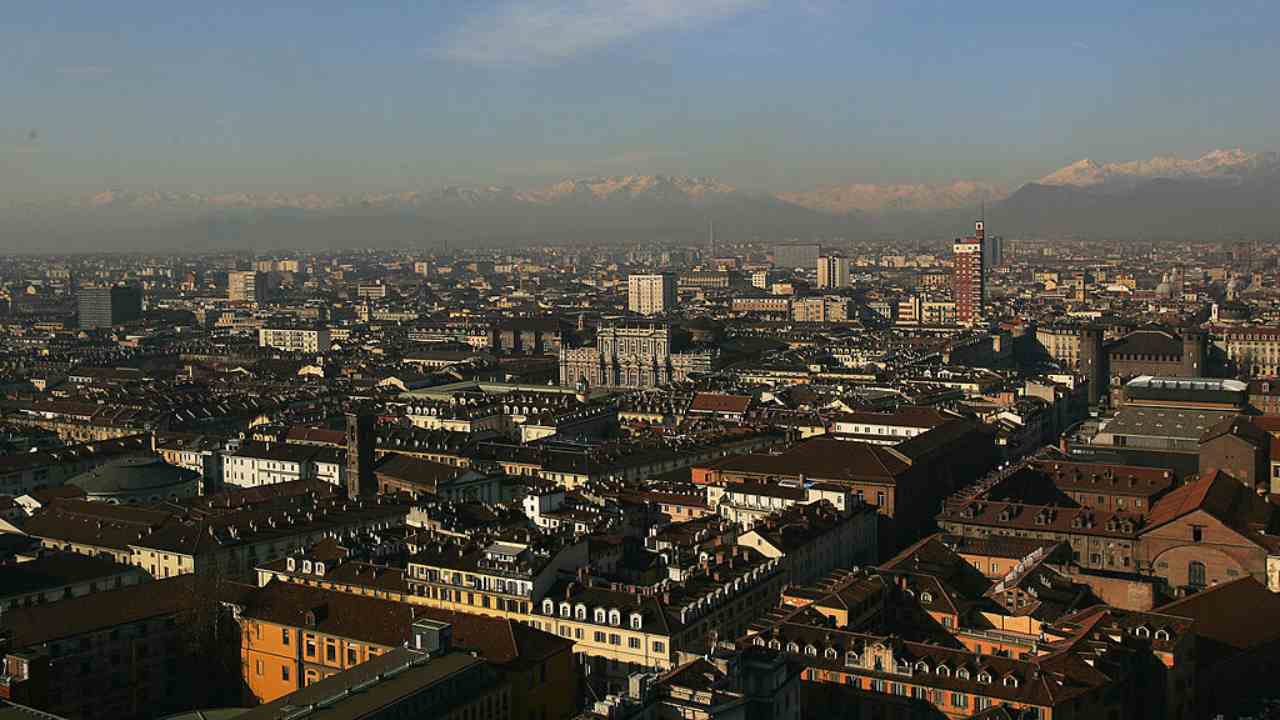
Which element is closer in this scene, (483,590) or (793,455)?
(483,590)

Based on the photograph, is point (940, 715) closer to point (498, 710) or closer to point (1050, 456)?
point (498, 710)

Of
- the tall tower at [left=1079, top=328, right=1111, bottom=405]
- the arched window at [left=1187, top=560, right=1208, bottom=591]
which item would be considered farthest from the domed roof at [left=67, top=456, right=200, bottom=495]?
the tall tower at [left=1079, top=328, right=1111, bottom=405]

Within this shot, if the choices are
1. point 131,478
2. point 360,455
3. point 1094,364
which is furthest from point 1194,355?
point 131,478

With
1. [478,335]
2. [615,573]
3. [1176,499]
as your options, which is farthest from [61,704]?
[478,335]

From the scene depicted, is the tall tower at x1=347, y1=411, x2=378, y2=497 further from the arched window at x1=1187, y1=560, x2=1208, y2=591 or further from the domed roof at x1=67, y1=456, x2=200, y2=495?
the arched window at x1=1187, y1=560, x2=1208, y2=591

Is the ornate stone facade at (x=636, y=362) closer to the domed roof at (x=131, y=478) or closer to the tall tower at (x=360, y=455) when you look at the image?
the tall tower at (x=360, y=455)

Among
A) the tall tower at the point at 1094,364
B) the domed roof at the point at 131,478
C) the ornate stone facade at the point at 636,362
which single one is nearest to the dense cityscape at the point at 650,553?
the domed roof at the point at 131,478

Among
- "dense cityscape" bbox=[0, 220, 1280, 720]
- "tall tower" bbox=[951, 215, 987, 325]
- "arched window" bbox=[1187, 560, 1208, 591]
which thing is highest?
"tall tower" bbox=[951, 215, 987, 325]
